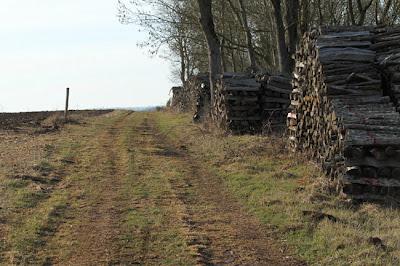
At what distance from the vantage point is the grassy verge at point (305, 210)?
6.73 meters

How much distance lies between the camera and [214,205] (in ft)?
30.8

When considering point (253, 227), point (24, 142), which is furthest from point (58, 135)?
point (253, 227)

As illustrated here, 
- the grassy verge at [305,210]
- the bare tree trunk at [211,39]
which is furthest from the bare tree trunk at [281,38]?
the grassy verge at [305,210]

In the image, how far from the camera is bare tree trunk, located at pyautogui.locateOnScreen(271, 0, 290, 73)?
2133cm

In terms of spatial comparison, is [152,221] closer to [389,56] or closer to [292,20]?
[389,56]

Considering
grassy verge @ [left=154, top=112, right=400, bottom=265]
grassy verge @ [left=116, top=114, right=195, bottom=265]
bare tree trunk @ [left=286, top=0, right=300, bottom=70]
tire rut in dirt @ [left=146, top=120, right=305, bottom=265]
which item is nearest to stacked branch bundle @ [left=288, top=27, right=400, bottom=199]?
grassy verge @ [left=154, top=112, right=400, bottom=265]

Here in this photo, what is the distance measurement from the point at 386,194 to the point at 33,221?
18.5 feet

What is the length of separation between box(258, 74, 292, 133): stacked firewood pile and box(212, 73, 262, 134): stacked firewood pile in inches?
9.5

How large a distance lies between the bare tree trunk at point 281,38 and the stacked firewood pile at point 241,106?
9.09ft

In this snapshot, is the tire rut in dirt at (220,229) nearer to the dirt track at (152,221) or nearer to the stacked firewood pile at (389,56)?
the dirt track at (152,221)

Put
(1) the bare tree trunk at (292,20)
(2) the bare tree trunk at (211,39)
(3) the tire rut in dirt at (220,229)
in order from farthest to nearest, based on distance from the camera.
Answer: (2) the bare tree trunk at (211,39) → (1) the bare tree trunk at (292,20) → (3) the tire rut in dirt at (220,229)

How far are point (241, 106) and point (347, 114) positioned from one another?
30.7 ft

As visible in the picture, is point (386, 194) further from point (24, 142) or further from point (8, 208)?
point (24, 142)

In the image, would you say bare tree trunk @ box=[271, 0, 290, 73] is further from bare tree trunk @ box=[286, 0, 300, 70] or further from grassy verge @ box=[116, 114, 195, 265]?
grassy verge @ box=[116, 114, 195, 265]
